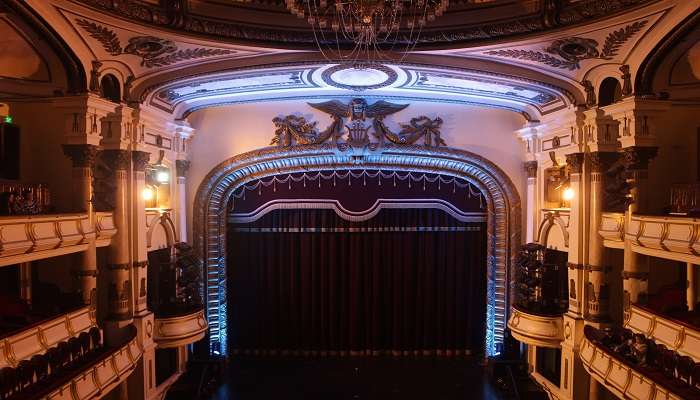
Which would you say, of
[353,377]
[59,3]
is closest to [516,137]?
[353,377]

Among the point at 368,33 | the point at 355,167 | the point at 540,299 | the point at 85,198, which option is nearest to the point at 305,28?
the point at 368,33

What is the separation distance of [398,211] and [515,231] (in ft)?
8.35

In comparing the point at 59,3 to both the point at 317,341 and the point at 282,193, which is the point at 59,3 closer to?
the point at 282,193

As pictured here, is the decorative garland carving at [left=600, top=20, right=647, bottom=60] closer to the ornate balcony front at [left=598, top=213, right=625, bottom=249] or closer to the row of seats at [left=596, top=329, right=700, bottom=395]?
the ornate balcony front at [left=598, top=213, right=625, bottom=249]

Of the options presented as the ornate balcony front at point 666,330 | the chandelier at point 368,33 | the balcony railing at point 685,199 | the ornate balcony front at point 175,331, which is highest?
the chandelier at point 368,33

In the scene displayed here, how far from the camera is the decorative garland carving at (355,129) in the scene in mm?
9617

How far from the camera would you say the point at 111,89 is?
282 inches

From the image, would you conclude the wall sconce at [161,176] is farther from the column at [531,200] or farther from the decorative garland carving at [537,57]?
the column at [531,200]

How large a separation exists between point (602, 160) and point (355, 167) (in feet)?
15.6

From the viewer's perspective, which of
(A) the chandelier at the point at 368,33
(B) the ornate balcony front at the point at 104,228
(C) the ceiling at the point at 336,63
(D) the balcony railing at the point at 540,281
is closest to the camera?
(C) the ceiling at the point at 336,63

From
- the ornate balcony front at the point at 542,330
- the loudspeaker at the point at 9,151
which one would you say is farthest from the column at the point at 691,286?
the loudspeaker at the point at 9,151

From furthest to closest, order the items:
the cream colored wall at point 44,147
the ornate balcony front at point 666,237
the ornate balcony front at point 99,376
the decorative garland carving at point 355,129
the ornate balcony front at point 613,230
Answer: the decorative garland carving at point 355,129 < the cream colored wall at point 44,147 < the ornate balcony front at point 613,230 < the ornate balcony front at point 666,237 < the ornate balcony front at point 99,376

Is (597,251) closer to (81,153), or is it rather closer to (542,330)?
(542,330)

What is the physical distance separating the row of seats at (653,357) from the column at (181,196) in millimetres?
7700
